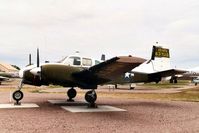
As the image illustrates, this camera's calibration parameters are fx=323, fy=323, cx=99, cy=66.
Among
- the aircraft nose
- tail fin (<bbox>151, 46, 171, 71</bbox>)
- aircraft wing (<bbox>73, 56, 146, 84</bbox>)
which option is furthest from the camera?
tail fin (<bbox>151, 46, 171, 71</bbox>)

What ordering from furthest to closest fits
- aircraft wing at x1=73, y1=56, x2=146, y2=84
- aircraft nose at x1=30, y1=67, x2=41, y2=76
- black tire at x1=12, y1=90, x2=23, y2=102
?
1. black tire at x1=12, y1=90, x2=23, y2=102
2. aircraft nose at x1=30, y1=67, x2=41, y2=76
3. aircraft wing at x1=73, y1=56, x2=146, y2=84

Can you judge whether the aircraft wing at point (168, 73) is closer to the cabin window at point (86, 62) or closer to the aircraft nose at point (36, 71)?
the cabin window at point (86, 62)

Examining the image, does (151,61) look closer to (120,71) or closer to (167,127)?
(120,71)

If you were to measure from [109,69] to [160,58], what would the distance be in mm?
7697

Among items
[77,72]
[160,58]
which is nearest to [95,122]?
[77,72]

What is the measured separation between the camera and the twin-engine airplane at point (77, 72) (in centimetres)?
1694

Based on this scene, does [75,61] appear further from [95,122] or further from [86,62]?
[95,122]

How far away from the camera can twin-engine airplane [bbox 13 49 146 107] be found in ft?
55.6

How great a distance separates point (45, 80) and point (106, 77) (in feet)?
11.1

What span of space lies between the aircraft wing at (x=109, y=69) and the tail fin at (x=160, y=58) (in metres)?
5.93

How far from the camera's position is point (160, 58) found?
23734 millimetres

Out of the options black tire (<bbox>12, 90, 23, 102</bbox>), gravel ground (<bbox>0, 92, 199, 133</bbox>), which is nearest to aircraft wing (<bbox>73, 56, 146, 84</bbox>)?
gravel ground (<bbox>0, 92, 199, 133</bbox>)

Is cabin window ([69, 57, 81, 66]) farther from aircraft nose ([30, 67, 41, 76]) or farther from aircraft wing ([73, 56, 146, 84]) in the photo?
aircraft nose ([30, 67, 41, 76])

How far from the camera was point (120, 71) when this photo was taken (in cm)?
1747
